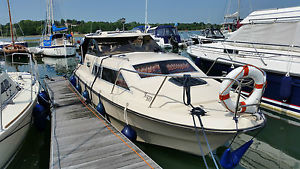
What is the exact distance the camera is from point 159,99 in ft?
16.5

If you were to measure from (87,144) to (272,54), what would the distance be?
24.8 ft

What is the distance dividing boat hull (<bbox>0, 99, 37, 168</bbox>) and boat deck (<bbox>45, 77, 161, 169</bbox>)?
747 millimetres

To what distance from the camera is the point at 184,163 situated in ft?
17.0

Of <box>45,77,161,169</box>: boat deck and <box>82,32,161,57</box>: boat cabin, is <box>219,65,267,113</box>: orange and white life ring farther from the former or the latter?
<box>82,32,161,57</box>: boat cabin

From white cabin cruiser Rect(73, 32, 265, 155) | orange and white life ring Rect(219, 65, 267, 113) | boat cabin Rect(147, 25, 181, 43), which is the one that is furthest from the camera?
boat cabin Rect(147, 25, 181, 43)

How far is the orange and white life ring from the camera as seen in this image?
4027 millimetres

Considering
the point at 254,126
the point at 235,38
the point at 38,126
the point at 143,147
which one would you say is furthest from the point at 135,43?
the point at 235,38

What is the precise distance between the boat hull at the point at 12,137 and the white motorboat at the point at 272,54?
207 inches

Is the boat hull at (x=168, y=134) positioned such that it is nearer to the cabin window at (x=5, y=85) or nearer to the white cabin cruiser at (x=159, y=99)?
the white cabin cruiser at (x=159, y=99)

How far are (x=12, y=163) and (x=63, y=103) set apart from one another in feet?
8.40

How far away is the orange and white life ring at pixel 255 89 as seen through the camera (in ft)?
13.2

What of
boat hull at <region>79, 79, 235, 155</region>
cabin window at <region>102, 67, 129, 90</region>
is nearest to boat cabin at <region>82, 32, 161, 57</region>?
cabin window at <region>102, 67, 129, 90</region>

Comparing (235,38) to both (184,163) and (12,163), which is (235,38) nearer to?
(184,163)

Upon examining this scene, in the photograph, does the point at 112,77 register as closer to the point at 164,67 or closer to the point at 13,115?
the point at 164,67
